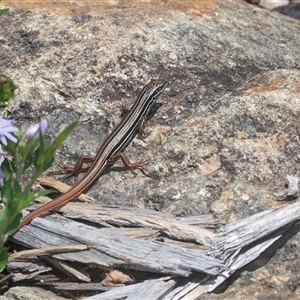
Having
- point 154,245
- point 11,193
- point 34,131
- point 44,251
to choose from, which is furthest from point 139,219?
point 11,193

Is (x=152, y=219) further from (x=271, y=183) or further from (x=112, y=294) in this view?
(x=271, y=183)

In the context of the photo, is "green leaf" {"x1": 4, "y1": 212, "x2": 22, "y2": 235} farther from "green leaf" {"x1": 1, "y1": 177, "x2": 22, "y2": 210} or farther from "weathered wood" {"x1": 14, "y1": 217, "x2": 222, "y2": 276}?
"weathered wood" {"x1": 14, "y1": 217, "x2": 222, "y2": 276}

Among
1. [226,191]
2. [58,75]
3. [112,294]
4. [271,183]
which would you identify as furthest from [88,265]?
[58,75]

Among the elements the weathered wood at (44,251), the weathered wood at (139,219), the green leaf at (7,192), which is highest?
the green leaf at (7,192)

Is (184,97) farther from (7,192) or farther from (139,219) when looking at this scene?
(7,192)

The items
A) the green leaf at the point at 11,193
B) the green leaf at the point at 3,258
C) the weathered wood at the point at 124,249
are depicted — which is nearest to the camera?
the green leaf at the point at 11,193

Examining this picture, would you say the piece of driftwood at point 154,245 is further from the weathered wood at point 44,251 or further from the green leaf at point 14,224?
the green leaf at point 14,224

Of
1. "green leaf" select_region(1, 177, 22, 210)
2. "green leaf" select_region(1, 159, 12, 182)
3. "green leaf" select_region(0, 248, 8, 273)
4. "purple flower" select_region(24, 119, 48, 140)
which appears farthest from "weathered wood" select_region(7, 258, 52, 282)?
"purple flower" select_region(24, 119, 48, 140)

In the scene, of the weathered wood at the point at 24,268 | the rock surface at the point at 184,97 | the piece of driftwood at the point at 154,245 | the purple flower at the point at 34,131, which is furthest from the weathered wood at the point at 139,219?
the purple flower at the point at 34,131
